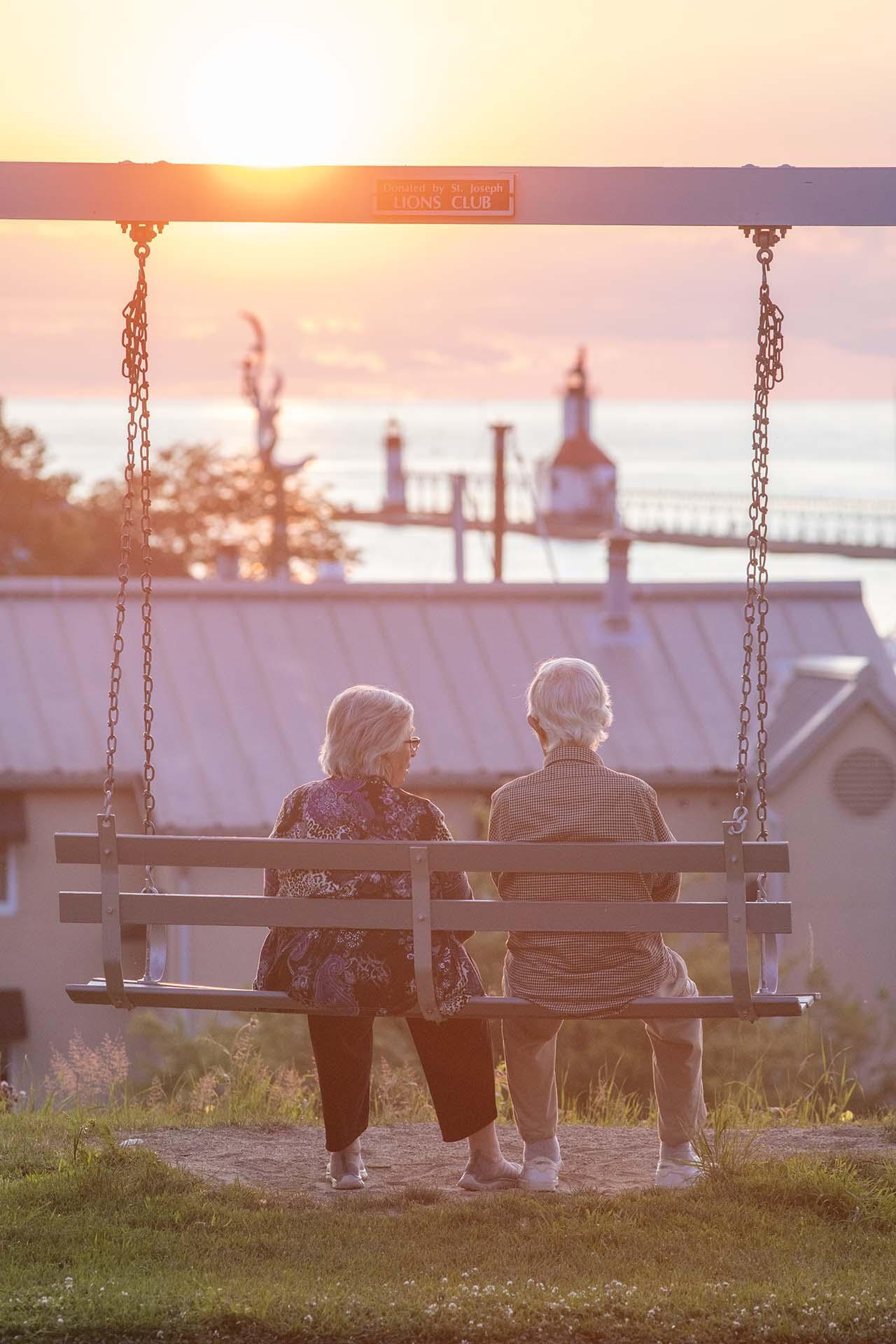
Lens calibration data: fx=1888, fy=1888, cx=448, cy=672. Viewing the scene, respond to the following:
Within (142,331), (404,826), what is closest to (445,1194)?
(404,826)

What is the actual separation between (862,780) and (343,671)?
6.21m

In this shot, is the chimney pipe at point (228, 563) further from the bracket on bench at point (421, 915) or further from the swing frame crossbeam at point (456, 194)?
the bracket on bench at point (421, 915)

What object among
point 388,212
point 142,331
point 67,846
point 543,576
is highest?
point 543,576

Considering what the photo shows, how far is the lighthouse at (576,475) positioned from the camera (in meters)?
73.4

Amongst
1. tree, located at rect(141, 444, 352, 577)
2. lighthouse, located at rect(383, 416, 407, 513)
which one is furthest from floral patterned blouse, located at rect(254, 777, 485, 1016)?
lighthouse, located at rect(383, 416, 407, 513)

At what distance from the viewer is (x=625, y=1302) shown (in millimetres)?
4184

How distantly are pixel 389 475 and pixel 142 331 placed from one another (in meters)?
74.4

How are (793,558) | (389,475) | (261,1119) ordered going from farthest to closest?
(793,558)
(389,475)
(261,1119)

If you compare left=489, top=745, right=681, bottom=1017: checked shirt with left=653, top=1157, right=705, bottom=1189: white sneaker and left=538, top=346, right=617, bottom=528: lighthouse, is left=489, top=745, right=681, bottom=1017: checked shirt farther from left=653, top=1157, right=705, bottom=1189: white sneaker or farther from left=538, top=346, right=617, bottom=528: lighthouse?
left=538, top=346, right=617, bottom=528: lighthouse

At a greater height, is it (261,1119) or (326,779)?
(326,779)

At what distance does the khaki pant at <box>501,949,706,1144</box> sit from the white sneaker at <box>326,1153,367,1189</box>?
0.48m

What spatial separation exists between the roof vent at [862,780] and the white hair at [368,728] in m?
15.9

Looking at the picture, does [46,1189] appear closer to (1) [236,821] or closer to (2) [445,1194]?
(2) [445,1194]

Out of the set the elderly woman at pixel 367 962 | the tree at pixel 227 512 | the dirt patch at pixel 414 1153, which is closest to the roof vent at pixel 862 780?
the dirt patch at pixel 414 1153
